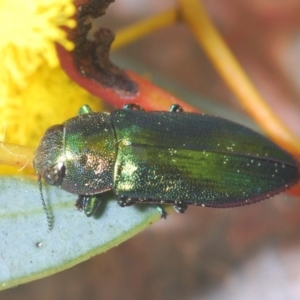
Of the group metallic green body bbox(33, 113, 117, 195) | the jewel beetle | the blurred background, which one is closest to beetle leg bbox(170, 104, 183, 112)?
the jewel beetle

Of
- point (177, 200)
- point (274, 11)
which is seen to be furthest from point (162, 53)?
point (177, 200)

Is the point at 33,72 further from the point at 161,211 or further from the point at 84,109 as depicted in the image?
the point at 161,211

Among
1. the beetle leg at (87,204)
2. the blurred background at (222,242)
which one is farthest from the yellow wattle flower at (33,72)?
the blurred background at (222,242)

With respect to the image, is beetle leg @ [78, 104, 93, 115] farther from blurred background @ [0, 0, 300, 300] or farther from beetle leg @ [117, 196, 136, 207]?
blurred background @ [0, 0, 300, 300]

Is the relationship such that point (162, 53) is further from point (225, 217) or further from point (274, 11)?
point (225, 217)

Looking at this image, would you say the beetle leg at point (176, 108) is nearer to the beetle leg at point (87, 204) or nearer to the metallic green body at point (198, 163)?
the metallic green body at point (198, 163)

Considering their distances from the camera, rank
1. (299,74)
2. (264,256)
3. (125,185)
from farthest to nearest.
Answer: (299,74) < (264,256) < (125,185)

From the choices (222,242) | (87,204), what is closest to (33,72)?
(87,204)
